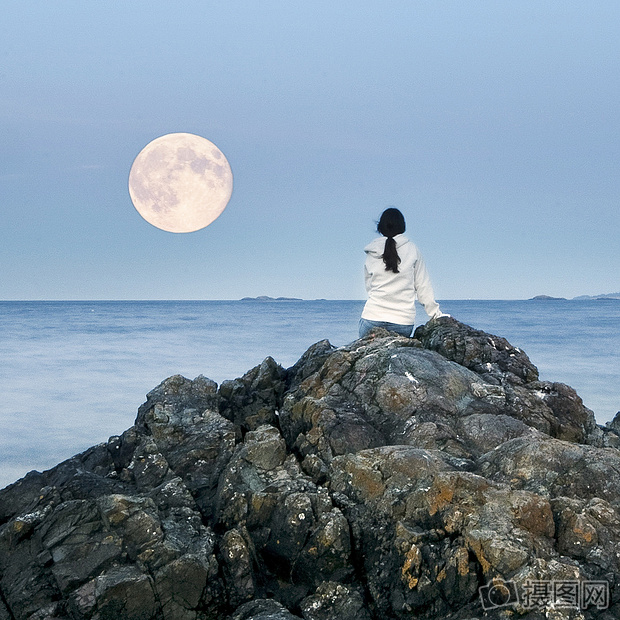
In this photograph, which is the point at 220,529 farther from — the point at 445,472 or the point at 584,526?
the point at 584,526

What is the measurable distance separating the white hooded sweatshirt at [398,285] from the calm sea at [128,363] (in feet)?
42.3

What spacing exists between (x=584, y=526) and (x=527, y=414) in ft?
8.11

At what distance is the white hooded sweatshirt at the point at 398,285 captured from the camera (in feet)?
28.3

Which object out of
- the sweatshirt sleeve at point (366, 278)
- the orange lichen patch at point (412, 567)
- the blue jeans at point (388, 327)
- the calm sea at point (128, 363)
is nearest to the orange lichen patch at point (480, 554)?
the orange lichen patch at point (412, 567)

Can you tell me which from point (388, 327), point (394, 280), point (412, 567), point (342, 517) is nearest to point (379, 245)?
point (394, 280)

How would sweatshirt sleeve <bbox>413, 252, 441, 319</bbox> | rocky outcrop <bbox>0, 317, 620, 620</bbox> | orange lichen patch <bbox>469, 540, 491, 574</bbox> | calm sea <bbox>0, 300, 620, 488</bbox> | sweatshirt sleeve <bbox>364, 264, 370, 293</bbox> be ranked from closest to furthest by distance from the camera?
orange lichen patch <bbox>469, 540, 491, 574</bbox> < rocky outcrop <bbox>0, 317, 620, 620</bbox> < sweatshirt sleeve <bbox>413, 252, 441, 319</bbox> < sweatshirt sleeve <bbox>364, 264, 370, 293</bbox> < calm sea <bbox>0, 300, 620, 488</bbox>

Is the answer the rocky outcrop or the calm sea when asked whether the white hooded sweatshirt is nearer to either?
the rocky outcrop

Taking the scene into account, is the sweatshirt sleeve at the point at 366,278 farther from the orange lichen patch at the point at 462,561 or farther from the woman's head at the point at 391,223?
the orange lichen patch at the point at 462,561

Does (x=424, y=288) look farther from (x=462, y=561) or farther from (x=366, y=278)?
(x=462, y=561)

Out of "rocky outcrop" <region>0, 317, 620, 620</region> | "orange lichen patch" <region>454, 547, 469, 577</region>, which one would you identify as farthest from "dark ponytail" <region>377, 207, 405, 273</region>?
"orange lichen patch" <region>454, 547, 469, 577</region>

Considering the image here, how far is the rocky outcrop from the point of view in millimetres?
4363

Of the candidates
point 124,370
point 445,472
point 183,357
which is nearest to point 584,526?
point 445,472

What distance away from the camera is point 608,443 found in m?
7.55

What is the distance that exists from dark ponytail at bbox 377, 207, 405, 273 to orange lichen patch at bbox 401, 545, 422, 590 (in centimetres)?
478
